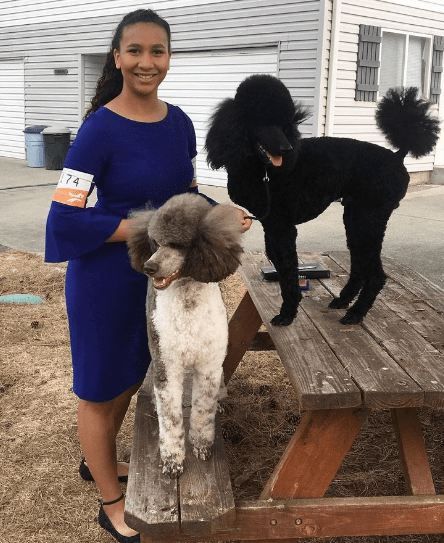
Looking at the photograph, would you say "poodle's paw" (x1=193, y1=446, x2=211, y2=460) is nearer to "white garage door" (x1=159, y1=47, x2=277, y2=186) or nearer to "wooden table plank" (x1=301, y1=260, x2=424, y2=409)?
"wooden table plank" (x1=301, y1=260, x2=424, y2=409)


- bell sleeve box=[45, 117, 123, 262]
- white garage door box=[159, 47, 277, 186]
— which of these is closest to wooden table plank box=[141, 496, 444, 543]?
bell sleeve box=[45, 117, 123, 262]

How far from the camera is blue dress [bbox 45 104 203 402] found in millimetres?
1986

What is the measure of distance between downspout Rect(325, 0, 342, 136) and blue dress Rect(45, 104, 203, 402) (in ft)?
24.7

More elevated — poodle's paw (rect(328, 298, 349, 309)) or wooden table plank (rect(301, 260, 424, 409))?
poodle's paw (rect(328, 298, 349, 309))

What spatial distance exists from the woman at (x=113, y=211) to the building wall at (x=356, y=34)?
7767 mm

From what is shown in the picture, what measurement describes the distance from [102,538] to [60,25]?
13.4 m

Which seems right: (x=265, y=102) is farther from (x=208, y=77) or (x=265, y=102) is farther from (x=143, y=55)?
(x=208, y=77)

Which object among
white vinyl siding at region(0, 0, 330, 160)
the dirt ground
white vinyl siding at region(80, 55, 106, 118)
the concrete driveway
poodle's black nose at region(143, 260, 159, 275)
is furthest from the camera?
white vinyl siding at region(80, 55, 106, 118)

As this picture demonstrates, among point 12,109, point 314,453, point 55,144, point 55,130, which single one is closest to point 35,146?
point 55,144

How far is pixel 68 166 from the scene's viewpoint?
198 cm

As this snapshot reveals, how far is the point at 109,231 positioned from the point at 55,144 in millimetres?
12051

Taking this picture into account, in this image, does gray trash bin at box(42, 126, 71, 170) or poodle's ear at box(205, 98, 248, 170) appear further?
gray trash bin at box(42, 126, 71, 170)

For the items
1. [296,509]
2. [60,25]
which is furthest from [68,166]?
[60,25]

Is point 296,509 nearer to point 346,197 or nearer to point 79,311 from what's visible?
point 79,311
